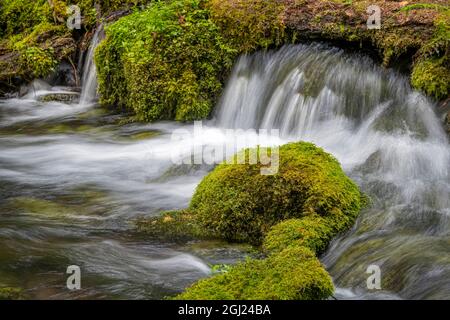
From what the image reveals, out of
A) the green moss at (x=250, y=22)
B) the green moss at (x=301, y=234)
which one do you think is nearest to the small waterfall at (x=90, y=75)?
the green moss at (x=250, y=22)

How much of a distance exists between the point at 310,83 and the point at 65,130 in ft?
13.1

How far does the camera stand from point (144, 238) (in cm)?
575

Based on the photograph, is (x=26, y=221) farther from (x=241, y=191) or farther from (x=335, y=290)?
(x=335, y=290)

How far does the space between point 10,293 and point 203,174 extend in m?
3.53

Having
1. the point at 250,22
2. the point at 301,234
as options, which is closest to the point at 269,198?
the point at 301,234

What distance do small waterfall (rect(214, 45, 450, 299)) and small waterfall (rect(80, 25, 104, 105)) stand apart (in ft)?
9.77

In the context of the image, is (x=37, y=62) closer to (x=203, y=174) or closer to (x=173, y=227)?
(x=203, y=174)

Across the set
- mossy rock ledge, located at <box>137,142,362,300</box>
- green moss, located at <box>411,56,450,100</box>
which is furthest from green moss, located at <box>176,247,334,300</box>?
green moss, located at <box>411,56,450,100</box>

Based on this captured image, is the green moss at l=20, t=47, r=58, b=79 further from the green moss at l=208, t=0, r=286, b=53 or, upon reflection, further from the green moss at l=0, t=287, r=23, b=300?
the green moss at l=0, t=287, r=23, b=300

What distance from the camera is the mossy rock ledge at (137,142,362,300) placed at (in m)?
5.51

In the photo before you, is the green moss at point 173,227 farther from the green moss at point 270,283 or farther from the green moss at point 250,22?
the green moss at point 250,22

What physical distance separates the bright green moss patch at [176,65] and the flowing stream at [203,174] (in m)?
0.28

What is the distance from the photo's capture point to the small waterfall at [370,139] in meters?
5.02

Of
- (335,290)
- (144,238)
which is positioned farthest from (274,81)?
(335,290)
